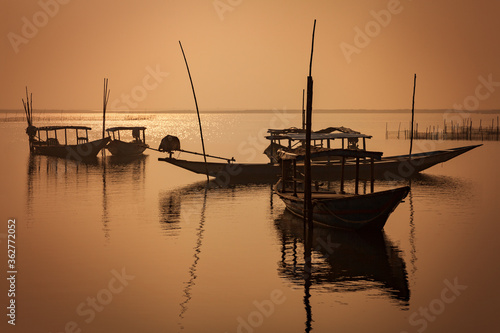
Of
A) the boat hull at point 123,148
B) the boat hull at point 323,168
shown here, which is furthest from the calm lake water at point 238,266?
the boat hull at point 123,148

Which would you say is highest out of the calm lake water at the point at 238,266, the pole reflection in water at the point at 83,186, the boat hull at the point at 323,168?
the boat hull at the point at 323,168

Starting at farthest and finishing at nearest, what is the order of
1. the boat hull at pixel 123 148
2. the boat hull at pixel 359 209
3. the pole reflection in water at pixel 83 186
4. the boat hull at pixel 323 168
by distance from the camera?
the boat hull at pixel 123 148, the boat hull at pixel 323 168, the pole reflection in water at pixel 83 186, the boat hull at pixel 359 209

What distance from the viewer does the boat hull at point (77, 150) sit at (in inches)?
2564

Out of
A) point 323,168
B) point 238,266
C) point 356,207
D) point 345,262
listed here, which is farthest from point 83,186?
point 345,262

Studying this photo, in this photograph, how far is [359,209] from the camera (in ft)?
83.3

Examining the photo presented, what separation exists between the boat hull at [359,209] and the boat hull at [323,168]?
17856 mm

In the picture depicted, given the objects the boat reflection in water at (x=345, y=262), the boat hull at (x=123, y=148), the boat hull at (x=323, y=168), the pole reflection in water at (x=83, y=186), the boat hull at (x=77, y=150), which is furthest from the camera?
the boat hull at (x=123, y=148)

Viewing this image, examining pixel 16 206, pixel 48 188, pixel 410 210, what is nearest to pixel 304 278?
pixel 410 210

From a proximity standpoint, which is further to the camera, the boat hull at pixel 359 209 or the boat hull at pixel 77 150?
the boat hull at pixel 77 150

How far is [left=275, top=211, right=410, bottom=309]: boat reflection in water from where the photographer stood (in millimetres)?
19297

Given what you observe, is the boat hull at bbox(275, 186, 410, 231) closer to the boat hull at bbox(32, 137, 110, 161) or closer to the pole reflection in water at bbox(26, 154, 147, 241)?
the pole reflection in water at bbox(26, 154, 147, 241)

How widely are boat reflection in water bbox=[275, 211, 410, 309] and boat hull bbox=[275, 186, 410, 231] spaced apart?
0.44m

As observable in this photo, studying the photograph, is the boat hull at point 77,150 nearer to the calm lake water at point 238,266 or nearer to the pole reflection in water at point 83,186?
the pole reflection in water at point 83,186

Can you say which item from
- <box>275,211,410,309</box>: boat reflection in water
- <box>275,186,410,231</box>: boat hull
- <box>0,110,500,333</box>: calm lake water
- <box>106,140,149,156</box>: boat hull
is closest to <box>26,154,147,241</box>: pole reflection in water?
<box>0,110,500,333</box>: calm lake water
